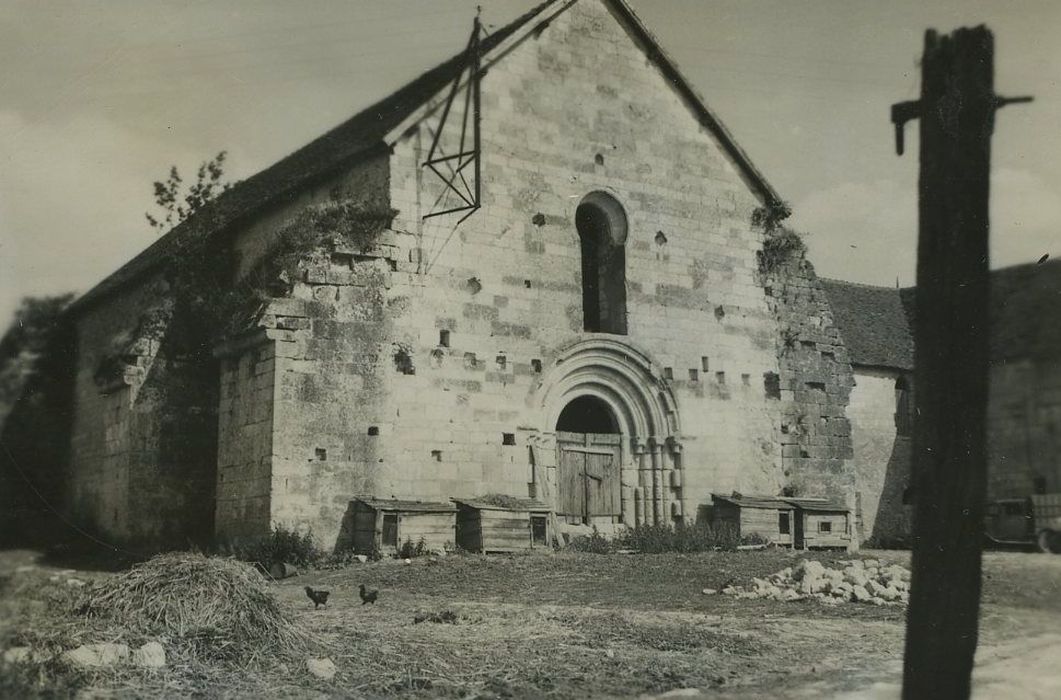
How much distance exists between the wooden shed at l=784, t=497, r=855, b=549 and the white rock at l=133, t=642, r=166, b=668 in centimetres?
1372

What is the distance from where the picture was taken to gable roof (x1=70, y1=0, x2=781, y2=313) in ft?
56.9

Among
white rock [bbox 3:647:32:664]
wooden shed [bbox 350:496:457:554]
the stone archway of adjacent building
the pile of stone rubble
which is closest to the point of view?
white rock [bbox 3:647:32:664]

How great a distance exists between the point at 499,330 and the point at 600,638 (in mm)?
8510

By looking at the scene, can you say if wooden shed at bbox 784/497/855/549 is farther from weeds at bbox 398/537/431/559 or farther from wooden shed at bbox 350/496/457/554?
weeds at bbox 398/537/431/559

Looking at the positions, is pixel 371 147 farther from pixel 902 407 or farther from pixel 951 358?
pixel 902 407

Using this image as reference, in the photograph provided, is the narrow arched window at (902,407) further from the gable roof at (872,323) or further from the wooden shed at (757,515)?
the wooden shed at (757,515)

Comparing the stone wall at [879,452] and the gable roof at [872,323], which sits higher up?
the gable roof at [872,323]

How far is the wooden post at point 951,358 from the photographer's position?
5.08 metres

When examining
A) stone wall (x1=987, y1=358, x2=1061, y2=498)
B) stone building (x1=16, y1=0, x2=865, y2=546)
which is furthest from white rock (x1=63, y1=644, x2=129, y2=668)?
stone wall (x1=987, y1=358, x2=1061, y2=498)

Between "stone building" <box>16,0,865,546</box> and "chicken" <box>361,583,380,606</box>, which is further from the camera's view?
"stone building" <box>16,0,865,546</box>

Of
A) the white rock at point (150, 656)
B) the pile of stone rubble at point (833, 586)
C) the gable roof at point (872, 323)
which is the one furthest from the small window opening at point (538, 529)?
the gable roof at point (872, 323)

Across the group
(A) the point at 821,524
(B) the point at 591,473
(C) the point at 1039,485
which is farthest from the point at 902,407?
(B) the point at 591,473

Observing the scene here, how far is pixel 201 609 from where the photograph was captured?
7.77m

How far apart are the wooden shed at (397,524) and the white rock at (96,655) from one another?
25.8 ft
